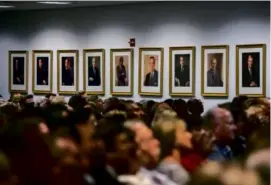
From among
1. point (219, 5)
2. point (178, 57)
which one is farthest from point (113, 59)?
point (219, 5)

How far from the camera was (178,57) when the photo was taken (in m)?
13.2

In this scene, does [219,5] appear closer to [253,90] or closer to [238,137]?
[253,90]

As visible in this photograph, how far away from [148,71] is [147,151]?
9936 millimetres

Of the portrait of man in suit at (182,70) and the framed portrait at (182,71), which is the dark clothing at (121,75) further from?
the portrait of man in suit at (182,70)

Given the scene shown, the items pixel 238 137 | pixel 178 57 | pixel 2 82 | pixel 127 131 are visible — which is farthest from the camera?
pixel 2 82

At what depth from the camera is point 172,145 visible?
4.04 m

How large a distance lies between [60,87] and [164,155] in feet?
37.4

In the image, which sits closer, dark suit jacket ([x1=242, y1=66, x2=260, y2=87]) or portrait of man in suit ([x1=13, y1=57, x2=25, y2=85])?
dark suit jacket ([x1=242, y1=66, x2=260, y2=87])

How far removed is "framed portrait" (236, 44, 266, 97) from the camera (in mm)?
12094

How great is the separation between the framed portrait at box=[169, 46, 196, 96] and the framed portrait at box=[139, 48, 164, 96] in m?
0.25

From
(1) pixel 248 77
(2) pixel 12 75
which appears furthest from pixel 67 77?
(1) pixel 248 77

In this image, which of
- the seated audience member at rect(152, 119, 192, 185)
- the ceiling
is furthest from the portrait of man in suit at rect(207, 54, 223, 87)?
the seated audience member at rect(152, 119, 192, 185)

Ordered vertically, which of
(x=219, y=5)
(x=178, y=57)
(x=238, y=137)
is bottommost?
(x=238, y=137)

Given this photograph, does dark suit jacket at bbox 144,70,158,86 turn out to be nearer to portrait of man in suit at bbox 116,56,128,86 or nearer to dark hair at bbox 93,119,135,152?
portrait of man in suit at bbox 116,56,128,86
